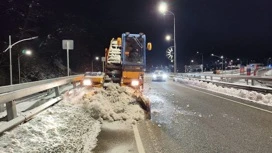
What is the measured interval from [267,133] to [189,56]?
147810mm

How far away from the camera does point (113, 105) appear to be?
10758mm

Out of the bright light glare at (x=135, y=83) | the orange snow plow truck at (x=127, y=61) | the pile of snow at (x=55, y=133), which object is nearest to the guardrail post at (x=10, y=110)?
the pile of snow at (x=55, y=133)

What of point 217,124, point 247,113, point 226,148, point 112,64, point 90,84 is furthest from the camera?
point 112,64

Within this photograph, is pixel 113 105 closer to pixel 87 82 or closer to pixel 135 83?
pixel 87 82

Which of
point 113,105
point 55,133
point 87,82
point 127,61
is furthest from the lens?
point 127,61

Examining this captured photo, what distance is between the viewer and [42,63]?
51.7 meters

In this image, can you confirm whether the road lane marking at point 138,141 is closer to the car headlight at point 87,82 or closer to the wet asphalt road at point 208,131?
the wet asphalt road at point 208,131

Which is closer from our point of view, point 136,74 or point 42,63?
point 136,74

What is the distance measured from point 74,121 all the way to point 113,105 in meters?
2.19

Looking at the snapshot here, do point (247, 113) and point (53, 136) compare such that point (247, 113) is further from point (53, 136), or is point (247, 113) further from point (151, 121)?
point (53, 136)

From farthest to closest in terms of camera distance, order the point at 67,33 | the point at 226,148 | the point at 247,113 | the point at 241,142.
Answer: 1. the point at 67,33
2. the point at 247,113
3. the point at 241,142
4. the point at 226,148

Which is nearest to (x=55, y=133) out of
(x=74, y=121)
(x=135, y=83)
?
(x=74, y=121)

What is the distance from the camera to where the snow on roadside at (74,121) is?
20.2 feet

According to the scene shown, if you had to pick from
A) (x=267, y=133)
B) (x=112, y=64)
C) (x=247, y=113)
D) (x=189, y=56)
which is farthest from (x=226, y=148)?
(x=189, y=56)
